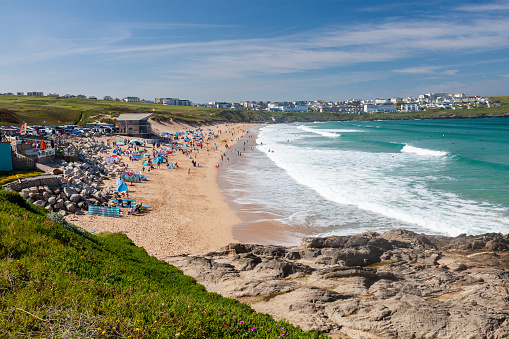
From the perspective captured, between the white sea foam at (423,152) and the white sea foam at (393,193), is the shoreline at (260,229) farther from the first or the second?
the white sea foam at (423,152)

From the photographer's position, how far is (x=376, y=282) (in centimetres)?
1223

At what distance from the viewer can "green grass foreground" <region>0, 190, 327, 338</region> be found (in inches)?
232

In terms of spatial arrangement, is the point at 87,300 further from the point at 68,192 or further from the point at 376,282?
the point at 68,192

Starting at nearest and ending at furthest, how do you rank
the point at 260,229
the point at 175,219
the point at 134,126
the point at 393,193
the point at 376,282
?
1. the point at 376,282
2. the point at 260,229
3. the point at 175,219
4. the point at 393,193
5. the point at 134,126

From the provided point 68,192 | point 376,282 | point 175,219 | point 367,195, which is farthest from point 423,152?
point 68,192

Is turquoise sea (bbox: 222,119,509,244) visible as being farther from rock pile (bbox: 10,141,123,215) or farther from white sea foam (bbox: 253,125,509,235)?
rock pile (bbox: 10,141,123,215)

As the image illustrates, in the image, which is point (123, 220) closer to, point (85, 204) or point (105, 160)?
point (85, 204)

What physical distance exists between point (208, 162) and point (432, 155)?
33.7 metres

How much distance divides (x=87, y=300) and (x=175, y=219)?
630 inches

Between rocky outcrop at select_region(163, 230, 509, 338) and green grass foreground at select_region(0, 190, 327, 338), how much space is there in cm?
227

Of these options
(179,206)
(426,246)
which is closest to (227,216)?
(179,206)

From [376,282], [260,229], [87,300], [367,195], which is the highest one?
[87,300]

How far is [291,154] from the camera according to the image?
55.4 m

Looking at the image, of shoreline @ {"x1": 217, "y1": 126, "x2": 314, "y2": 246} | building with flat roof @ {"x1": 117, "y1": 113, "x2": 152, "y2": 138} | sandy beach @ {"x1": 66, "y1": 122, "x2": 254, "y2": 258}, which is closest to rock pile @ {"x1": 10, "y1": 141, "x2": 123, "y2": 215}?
sandy beach @ {"x1": 66, "y1": 122, "x2": 254, "y2": 258}
